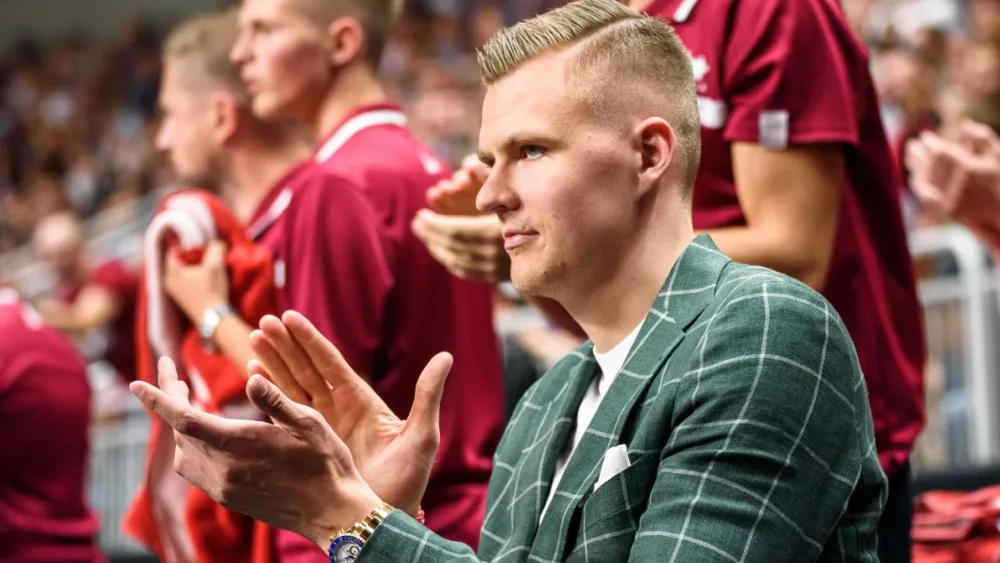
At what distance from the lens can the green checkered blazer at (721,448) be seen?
58.7 inches

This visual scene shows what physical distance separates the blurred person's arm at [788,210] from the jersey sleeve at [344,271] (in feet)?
2.52

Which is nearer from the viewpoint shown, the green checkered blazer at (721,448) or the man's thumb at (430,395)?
the green checkered blazer at (721,448)

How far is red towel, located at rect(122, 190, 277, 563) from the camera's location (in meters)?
2.83

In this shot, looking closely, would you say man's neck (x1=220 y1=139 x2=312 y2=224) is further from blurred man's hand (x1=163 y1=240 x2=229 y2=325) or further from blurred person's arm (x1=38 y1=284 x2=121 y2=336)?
blurred person's arm (x1=38 y1=284 x2=121 y2=336)

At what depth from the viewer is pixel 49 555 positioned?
3.85m

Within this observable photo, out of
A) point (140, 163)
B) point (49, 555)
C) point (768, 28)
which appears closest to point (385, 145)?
point (768, 28)

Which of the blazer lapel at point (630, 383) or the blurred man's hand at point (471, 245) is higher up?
the blazer lapel at point (630, 383)

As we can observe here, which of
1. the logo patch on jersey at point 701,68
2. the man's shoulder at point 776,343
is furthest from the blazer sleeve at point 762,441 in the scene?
the logo patch on jersey at point 701,68

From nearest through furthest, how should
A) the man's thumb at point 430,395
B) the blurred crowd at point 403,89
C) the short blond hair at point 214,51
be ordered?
1. the man's thumb at point 430,395
2. the short blond hair at point 214,51
3. the blurred crowd at point 403,89

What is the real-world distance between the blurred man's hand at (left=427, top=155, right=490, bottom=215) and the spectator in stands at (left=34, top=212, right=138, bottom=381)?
2814mm

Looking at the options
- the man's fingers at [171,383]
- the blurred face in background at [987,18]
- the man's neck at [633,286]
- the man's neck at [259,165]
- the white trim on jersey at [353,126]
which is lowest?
the blurred face in background at [987,18]

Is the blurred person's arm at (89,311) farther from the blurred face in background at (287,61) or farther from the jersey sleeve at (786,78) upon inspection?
the jersey sleeve at (786,78)

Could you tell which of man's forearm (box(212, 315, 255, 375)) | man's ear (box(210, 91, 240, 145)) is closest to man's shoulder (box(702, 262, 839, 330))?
man's forearm (box(212, 315, 255, 375))

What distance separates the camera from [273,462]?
5.06 feet
